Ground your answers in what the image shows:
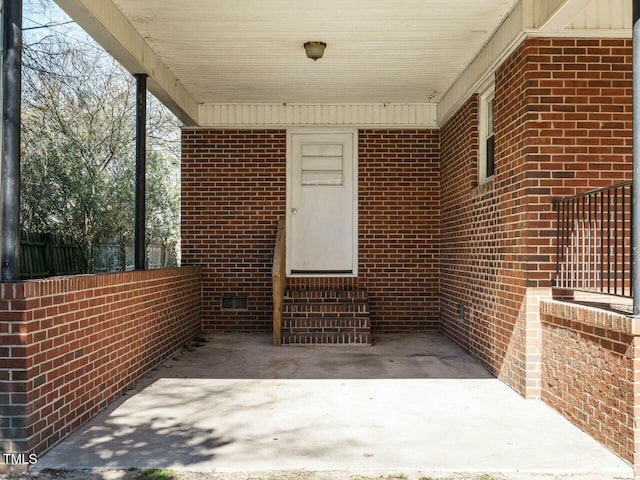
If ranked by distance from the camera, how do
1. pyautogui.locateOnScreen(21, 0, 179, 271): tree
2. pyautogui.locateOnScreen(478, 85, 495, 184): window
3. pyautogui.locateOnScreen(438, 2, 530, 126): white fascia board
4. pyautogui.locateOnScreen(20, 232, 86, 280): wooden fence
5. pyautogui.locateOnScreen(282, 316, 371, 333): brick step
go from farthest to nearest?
1. pyautogui.locateOnScreen(282, 316, 371, 333): brick step
2. pyautogui.locateOnScreen(478, 85, 495, 184): window
3. pyautogui.locateOnScreen(438, 2, 530, 126): white fascia board
4. pyautogui.locateOnScreen(21, 0, 179, 271): tree
5. pyautogui.locateOnScreen(20, 232, 86, 280): wooden fence

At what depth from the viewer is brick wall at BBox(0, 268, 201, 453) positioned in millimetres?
3412

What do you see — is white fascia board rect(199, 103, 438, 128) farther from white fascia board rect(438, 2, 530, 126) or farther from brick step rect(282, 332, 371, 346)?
brick step rect(282, 332, 371, 346)

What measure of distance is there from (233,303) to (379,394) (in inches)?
167

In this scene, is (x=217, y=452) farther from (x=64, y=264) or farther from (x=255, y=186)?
(x=255, y=186)

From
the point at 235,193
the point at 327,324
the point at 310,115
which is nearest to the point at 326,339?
the point at 327,324

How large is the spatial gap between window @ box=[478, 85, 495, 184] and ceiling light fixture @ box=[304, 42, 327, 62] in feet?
6.33

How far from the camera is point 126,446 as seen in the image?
3758 millimetres

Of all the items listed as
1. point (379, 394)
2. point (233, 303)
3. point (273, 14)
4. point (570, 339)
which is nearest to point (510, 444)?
point (570, 339)

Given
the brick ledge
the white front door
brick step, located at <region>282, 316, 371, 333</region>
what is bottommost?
brick step, located at <region>282, 316, 371, 333</region>

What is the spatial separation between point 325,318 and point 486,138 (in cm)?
303

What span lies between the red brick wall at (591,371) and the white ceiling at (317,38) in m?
2.84

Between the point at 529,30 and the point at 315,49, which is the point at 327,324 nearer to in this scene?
the point at 315,49

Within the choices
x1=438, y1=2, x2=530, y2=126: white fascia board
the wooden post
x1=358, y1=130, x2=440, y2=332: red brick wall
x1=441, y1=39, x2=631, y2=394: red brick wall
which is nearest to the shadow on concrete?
the wooden post

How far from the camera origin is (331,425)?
4223 millimetres
